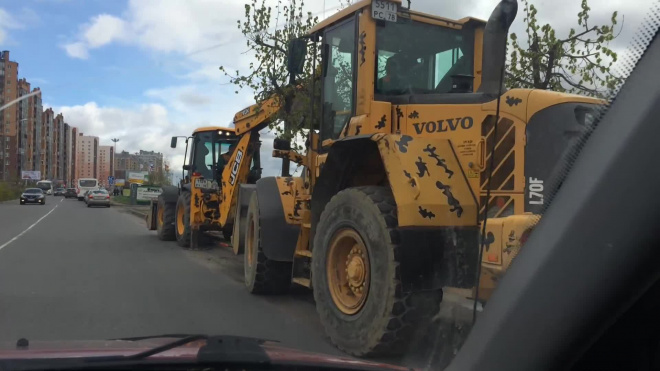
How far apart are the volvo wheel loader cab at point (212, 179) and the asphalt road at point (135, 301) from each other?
136cm

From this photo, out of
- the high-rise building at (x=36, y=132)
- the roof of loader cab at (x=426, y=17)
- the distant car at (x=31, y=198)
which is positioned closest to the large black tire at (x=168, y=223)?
the roof of loader cab at (x=426, y=17)

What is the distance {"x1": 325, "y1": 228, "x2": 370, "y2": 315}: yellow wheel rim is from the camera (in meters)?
5.36

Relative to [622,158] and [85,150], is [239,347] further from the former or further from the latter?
[85,150]

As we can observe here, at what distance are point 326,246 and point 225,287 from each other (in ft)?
12.7

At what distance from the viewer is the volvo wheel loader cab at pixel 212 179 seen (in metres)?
13.2

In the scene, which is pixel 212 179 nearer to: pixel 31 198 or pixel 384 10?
pixel 384 10

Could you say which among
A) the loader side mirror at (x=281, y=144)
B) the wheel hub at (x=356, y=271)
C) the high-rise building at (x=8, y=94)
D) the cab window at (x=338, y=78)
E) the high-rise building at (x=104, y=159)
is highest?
the high-rise building at (x=8, y=94)

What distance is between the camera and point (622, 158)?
1867mm

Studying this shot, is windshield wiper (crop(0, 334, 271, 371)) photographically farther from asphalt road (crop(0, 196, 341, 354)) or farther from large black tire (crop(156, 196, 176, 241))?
large black tire (crop(156, 196, 176, 241))

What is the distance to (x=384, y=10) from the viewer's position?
6047mm

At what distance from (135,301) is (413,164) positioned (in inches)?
185

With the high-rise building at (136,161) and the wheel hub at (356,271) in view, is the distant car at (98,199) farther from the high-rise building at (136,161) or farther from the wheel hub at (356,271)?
the wheel hub at (356,271)

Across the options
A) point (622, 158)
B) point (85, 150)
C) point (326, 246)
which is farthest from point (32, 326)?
point (85, 150)

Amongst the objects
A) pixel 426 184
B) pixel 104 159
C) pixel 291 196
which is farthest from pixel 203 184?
pixel 104 159
